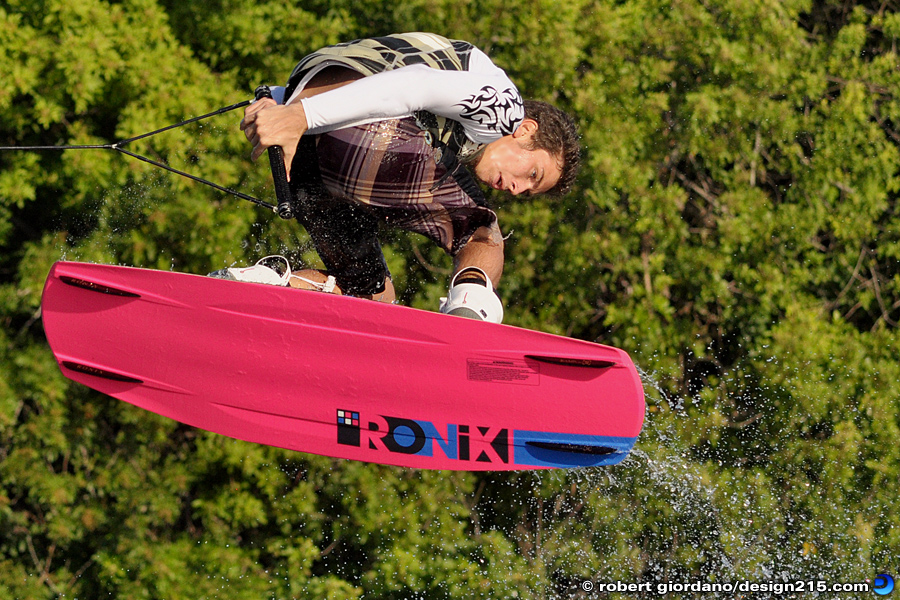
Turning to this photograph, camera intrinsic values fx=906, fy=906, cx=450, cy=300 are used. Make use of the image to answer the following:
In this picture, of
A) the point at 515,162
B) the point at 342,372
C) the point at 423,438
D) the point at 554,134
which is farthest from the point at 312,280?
the point at 554,134

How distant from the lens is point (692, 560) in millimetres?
4488

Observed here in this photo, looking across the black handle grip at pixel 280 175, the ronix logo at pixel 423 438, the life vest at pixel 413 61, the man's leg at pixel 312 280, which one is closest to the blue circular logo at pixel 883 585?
the ronix logo at pixel 423 438

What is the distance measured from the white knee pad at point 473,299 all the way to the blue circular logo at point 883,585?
299 cm

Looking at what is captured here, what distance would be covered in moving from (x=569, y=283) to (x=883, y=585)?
214 centimetres

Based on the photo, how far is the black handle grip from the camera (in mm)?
1979

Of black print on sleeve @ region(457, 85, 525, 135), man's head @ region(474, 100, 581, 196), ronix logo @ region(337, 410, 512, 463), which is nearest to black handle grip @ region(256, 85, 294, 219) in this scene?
black print on sleeve @ region(457, 85, 525, 135)

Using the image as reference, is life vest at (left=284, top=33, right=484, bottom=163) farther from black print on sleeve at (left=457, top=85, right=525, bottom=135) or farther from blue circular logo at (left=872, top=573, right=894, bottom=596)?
blue circular logo at (left=872, top=573, right=894, bottom=596)

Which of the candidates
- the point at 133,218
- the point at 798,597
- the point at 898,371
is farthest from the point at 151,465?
the point at 898,371

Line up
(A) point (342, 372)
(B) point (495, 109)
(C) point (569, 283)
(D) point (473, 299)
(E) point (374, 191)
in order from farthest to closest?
(C) point (569, 283), (A) point (342, 372), (D) point (473, 299), (E) point (374, 191), (B) point (495, 109)

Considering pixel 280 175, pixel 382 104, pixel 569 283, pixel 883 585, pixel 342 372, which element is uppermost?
pixel 569 283

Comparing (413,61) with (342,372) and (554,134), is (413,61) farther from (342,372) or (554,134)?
(342,372)

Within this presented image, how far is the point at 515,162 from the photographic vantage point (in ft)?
7.91

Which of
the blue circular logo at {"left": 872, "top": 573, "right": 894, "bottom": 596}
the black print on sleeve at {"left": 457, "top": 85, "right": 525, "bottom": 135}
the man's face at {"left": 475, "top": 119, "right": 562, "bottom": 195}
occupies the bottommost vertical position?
the blue circular logo at {"left": 872, "top": 573, "right": 894, "bottom": 596}

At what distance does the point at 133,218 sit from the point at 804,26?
13.8 feet
